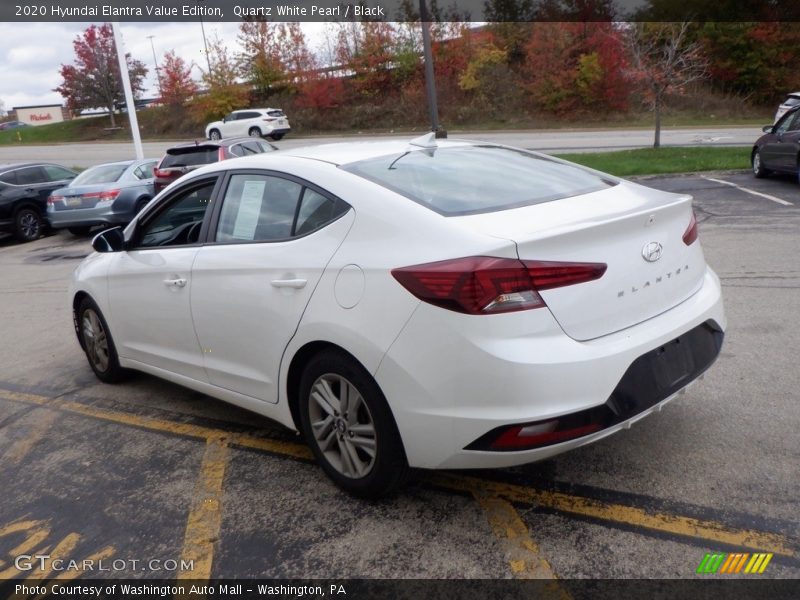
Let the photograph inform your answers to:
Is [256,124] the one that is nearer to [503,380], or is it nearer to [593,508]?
[593,508]

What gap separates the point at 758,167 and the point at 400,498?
13052 millimetres

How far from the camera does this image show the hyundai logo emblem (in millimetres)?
3076

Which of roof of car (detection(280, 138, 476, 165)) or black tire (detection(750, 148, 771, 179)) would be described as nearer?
roof of car (detection(280, 138, 476, 165))

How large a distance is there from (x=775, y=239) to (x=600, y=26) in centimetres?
3379

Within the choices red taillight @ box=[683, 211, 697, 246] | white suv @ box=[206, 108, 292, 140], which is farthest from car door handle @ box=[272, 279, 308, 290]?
white suv @ box=[206, 108, 292, 140]

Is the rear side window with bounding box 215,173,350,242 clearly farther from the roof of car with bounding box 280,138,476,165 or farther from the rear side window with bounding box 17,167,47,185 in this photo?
the rear side window with bounding box 17,167,47,185

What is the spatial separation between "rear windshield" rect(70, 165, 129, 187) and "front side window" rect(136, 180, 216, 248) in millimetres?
10947

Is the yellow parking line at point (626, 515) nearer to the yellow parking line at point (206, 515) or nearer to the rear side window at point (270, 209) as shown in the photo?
the yellow parking line at point (206, 515)

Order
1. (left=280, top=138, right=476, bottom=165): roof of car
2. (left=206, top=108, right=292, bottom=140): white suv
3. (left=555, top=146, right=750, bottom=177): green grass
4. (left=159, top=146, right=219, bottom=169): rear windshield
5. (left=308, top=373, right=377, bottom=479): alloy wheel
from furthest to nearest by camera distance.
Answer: (left=206, top=108, right=292, bottom=140): white suv
(left=555, top=146, right=750, bottom=177): green grass
(left=159, top=146, right=219, bottom=169): rear windshield
(left=280, top=138, right=476, bottom=165): roof of car
(left=308, top=373, right=377, bottom=479): alloy wheel

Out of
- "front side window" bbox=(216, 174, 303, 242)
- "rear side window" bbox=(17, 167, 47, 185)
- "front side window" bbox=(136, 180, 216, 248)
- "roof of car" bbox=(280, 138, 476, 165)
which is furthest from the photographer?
"rear side window" bbox=(17, 167, 47, 185)

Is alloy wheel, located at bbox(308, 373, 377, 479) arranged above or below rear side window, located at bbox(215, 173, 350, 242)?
below

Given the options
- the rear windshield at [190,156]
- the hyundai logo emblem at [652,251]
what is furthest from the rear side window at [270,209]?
the rear windshield at [190,156]

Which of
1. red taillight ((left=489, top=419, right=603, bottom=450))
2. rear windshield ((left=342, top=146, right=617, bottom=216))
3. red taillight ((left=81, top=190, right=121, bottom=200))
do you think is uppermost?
rear windshield ((left=342, top=146, right=617, bottom=216))

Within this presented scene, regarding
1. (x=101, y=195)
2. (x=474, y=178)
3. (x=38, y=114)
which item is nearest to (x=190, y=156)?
(x=101, y=195)
